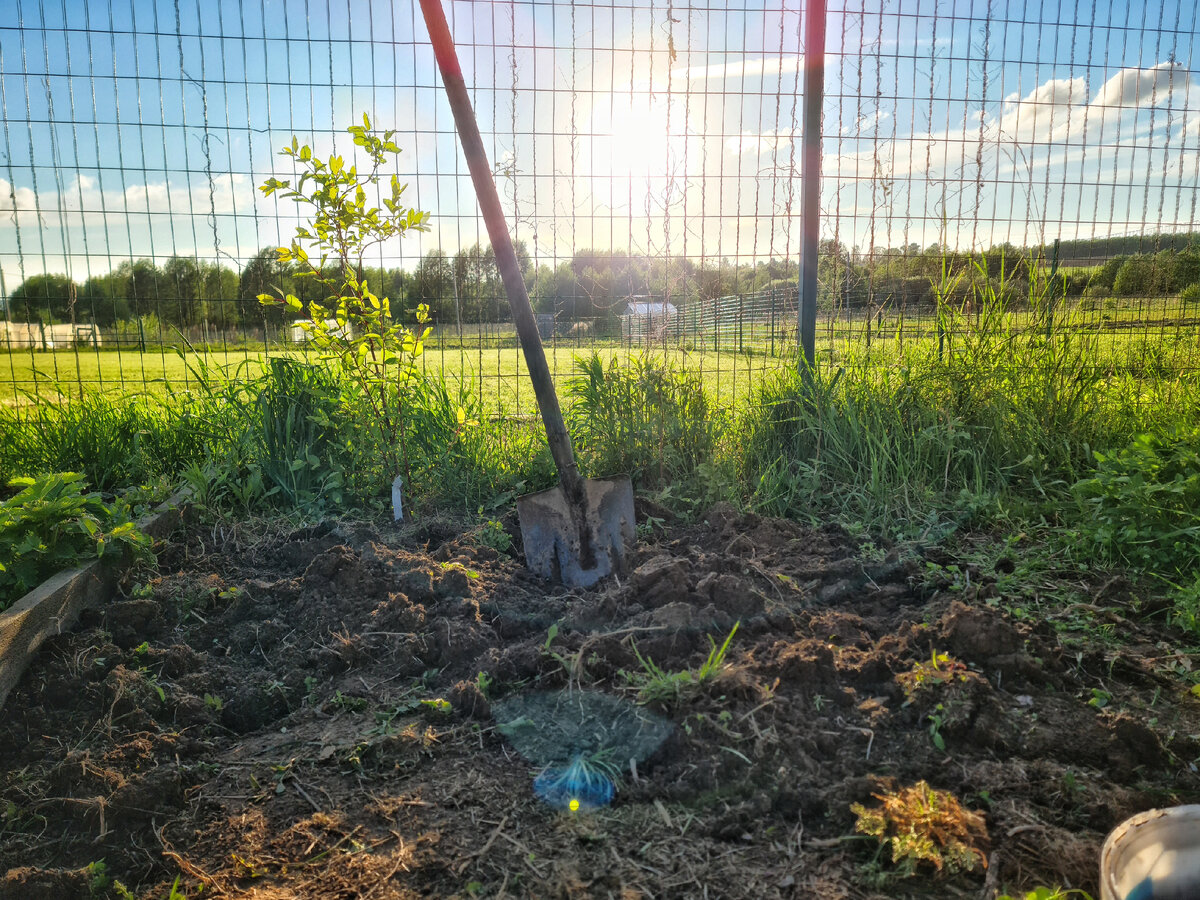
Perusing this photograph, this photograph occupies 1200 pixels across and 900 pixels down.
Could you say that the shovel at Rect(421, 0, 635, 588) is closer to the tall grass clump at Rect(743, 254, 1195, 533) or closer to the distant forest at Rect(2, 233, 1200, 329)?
the tall grass clump at Rect(743, 254, 1195, 533)

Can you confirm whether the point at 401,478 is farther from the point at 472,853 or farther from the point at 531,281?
the point at 472,853

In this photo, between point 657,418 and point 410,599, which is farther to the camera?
point 657,418

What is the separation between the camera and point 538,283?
415 centimetres

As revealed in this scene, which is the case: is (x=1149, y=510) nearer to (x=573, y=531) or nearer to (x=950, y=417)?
(x=950, y=417)

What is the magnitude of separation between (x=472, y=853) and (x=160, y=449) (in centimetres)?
306

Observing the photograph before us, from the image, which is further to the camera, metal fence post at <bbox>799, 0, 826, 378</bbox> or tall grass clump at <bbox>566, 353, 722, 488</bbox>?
metal fence post at <bbox>799, 0, 826, 378</bbox>

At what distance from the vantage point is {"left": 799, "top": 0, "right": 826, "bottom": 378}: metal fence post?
12.8 ft

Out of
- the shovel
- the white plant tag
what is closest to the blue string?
the shovel

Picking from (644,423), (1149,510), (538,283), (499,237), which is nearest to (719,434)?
(644,423)

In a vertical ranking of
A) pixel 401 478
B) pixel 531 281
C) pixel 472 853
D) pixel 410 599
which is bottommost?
pixel 472 853

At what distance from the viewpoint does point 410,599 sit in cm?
236

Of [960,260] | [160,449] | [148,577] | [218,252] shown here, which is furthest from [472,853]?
[960,260]

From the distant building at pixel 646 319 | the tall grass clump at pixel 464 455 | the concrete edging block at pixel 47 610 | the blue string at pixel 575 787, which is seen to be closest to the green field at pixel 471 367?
the distant building at pixel 646 319

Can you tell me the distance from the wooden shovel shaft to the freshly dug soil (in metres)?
0.51
